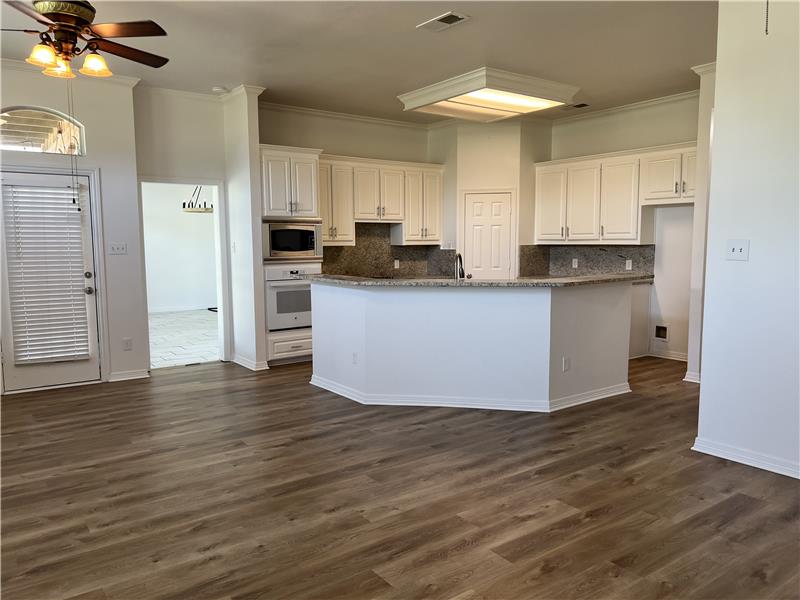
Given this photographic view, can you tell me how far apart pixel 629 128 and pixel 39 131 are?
20.3ft

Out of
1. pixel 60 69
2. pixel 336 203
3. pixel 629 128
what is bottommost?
pixel 336 203

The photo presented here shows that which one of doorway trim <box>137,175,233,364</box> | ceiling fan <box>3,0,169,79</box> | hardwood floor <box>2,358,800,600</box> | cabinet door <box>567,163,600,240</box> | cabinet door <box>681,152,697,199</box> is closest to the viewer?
hardwood floor <box>2,358,800,600</box>

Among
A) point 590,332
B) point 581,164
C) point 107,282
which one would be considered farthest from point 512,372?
point 107,282

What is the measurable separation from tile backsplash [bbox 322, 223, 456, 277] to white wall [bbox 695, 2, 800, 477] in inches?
174

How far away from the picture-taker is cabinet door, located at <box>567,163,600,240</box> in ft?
22.2

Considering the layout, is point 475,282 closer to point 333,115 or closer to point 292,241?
point 292,241

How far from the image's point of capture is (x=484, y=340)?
4.58 metres

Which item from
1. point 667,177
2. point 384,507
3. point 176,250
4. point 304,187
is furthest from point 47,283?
point 667,177

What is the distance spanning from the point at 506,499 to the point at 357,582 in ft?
3.37

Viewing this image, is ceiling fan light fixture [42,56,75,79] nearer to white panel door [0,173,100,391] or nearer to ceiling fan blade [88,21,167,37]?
ceiling fan blade [88,21,167,37]

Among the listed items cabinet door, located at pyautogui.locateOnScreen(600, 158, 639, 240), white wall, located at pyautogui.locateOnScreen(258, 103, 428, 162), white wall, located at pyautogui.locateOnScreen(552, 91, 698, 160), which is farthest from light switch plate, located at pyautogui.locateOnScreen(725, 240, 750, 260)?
white wall, located at pyautogui.locateOnScreen(258, 103, 428, 162)

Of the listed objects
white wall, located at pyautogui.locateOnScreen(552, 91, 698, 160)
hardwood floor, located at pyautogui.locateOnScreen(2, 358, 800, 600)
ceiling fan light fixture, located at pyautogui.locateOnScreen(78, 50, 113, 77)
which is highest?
white wall, located at pyautogui.locateOnScreen(552, 91, 698, 160)

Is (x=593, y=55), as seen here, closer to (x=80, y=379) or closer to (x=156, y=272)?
(x=80, y=379)

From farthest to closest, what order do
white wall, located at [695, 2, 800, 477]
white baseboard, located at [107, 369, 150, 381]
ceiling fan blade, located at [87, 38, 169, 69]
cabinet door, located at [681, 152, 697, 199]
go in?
1. cabinet door, located at [681, 152, 697, 199]
2. white baseboard, located at [107, 369, 150, 381]
3. ceiling fan blade, located at [87, 38, 169, 69]
4. white wall, located at [695, 2, 800, 477]
